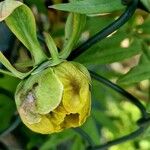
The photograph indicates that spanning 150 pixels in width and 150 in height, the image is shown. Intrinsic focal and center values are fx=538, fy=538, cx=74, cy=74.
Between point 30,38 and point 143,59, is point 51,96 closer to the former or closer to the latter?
point 30,38

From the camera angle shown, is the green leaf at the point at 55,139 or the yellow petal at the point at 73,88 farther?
the green leaf at the point at 55,139

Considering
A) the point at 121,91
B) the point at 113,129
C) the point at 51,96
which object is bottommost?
the point at 113,129

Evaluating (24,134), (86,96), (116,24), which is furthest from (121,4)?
(24,134)

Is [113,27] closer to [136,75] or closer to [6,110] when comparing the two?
[136,75]

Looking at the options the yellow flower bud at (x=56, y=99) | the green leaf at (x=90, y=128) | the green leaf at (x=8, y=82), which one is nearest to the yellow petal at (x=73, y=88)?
the yellow flower bud at (x=56, y=99)

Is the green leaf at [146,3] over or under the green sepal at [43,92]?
over

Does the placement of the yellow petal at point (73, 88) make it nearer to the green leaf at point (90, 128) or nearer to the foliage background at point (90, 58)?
the foliage background at point (90, 58)

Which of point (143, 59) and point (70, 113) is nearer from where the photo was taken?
point (70, 113)
